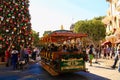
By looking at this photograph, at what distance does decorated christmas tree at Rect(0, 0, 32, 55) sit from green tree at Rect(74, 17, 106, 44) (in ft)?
110

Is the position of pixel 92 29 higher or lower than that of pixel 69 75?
higher

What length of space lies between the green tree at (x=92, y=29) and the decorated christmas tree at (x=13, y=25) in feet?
110

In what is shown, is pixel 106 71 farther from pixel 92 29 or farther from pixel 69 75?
pixel 92 29

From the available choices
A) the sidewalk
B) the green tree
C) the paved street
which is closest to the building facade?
the green tree

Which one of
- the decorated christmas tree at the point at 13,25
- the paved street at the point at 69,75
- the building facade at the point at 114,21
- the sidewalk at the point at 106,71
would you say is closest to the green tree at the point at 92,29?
the building facade at the point at 114,21

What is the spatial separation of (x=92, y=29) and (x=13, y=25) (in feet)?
123

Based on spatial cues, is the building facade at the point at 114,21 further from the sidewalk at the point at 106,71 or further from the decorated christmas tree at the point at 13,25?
the sidewalk at the point at 106,71

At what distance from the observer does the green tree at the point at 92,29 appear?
204ft

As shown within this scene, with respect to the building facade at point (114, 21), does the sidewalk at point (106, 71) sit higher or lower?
lower

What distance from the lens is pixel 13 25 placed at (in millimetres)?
28438

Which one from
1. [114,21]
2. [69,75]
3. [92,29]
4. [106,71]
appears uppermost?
[92,29]

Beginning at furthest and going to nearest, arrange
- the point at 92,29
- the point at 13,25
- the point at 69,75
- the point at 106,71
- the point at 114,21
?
the point at 92,29, the point at 114,21, the point at 13,25, the point at 106,71, the point at 69,75

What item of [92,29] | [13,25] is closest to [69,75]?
Result: [13,25]

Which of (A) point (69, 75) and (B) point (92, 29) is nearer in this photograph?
(A) point (69, 75)
